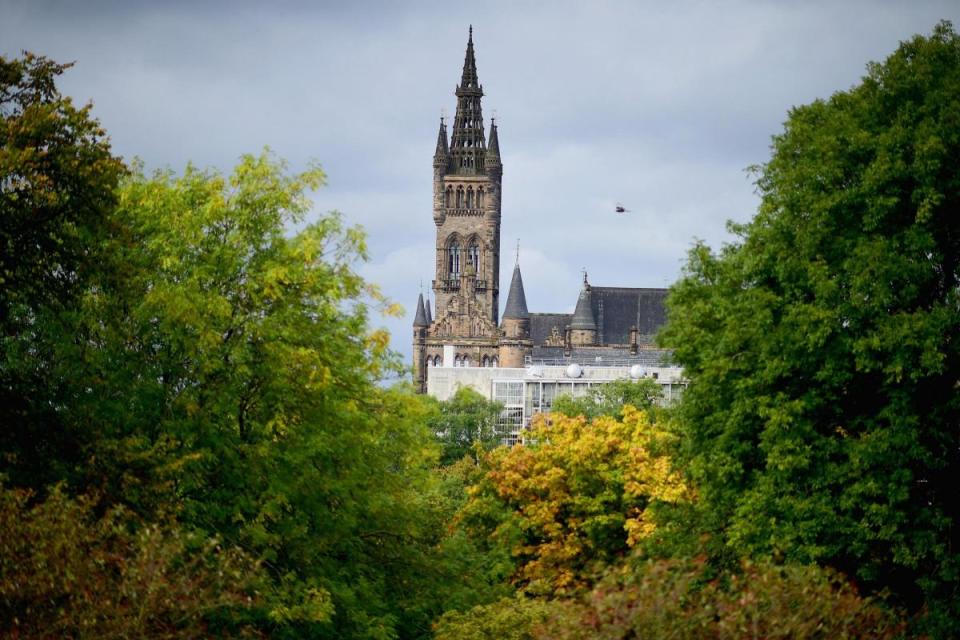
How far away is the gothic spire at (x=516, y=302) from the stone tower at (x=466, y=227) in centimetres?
275

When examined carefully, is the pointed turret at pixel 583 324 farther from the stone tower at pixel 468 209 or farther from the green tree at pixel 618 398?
the green tree at pixel 618 398

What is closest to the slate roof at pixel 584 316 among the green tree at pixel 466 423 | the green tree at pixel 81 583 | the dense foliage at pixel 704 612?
the green tree at pixel 466 423

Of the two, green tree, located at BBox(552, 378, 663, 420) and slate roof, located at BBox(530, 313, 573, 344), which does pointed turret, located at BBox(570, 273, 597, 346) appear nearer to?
slate roof, located at BBox(530, 313, 573, 344)

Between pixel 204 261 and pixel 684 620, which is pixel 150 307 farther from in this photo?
pixel 684 620

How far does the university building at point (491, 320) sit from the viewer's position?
137375 millimetres

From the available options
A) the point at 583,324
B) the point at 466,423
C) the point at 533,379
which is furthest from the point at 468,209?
the point at 466,423

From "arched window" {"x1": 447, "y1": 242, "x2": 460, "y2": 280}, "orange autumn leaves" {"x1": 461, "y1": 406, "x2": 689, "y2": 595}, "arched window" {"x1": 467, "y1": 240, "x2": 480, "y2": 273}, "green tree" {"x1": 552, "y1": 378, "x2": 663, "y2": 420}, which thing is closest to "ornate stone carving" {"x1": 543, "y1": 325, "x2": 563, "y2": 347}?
"arched window" {"x1": 467, "y1": 240, "x2": 480, "y2": 273}

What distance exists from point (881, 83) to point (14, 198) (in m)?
15.9

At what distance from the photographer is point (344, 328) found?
92.9 feet

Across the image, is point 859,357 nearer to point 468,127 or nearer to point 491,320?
point 491,320

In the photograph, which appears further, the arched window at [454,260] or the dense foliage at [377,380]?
the arched window at [454,260]

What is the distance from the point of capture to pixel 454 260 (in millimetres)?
159250

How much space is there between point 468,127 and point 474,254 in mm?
15384

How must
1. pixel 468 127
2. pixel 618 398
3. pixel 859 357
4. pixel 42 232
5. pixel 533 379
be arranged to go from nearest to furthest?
pixel 42 232 → pixel 859 357 → pixel 618 398 → pixel 533 379 → pixel 468 127
